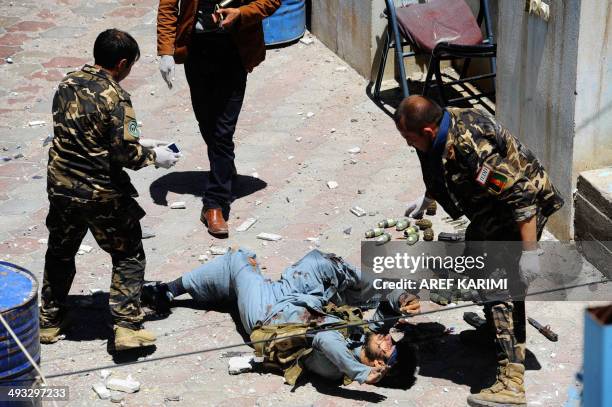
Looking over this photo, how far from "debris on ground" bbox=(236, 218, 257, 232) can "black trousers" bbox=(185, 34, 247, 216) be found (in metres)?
0.19

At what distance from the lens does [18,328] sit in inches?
172

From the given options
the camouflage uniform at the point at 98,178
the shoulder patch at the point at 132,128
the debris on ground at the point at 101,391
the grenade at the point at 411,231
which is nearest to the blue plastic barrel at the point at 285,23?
the grenade at the point at 411,231

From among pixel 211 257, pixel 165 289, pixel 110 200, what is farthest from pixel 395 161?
pixel 110 200

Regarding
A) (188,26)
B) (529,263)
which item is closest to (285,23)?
(188,26)

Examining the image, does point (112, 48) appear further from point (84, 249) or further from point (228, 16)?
point (84, 249)

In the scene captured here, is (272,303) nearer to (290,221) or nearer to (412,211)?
(412,211)

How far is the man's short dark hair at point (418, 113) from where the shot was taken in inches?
191

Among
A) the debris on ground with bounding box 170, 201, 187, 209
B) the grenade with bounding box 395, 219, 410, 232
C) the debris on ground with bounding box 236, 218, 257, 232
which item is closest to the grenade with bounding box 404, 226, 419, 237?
the grenade with bounding box 395, 219, 410, 232

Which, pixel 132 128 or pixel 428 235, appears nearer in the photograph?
pixel 132 128

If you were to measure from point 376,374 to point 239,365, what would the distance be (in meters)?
0.76

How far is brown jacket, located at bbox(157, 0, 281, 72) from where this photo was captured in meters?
6.71

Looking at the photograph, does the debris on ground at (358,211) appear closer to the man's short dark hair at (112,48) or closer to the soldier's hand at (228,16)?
the soldier's hand at (228,16)

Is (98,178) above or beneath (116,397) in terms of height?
above

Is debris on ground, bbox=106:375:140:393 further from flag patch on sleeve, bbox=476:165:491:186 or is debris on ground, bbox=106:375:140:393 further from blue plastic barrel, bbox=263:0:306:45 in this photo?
blue plastic barrel, bbox=263:0:306:45
